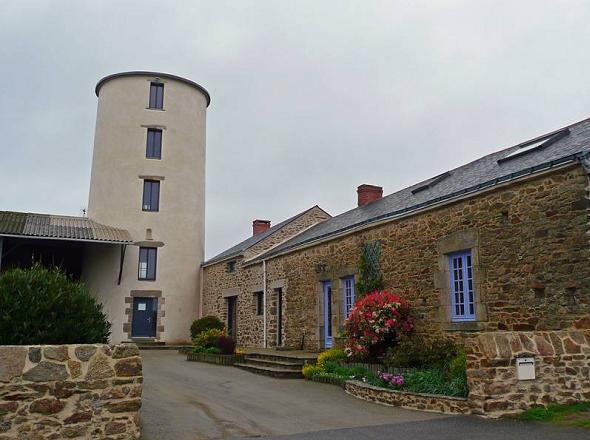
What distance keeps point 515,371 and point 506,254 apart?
2.64 metres

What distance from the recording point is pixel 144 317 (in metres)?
22.2

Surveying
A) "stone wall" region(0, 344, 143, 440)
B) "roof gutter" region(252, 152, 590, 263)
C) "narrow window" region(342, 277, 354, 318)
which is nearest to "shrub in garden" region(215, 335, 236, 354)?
"roof gutter" region(252, 152, 590, 263)

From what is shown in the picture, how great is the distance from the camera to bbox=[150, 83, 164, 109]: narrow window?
23.5m

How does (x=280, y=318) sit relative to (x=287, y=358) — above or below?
above

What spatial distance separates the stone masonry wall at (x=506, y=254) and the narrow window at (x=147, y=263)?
11.5m

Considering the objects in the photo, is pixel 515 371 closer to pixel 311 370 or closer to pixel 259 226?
pixel 311 370

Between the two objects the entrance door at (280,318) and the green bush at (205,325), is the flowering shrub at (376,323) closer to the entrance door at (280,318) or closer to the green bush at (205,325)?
the entrance door at (280,318)

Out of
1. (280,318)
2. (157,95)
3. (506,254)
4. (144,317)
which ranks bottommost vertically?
(280,318)

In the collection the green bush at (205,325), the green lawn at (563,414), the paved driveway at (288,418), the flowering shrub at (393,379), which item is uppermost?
the green bush at (205,325)

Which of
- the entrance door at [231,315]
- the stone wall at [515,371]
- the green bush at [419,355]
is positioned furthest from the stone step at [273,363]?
the entrance door at [231,315]

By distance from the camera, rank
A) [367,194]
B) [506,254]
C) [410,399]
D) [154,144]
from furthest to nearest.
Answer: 1. [154,144]
2. [367,194]
3. [506,254]
4. [410,399]

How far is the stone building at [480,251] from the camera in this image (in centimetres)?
862

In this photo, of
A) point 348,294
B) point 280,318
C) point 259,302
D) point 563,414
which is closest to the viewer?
point 563,414

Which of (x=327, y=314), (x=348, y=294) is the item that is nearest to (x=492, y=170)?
(x=348, y=294)
